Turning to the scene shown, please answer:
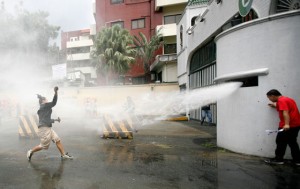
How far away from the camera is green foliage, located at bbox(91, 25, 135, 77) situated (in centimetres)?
2681

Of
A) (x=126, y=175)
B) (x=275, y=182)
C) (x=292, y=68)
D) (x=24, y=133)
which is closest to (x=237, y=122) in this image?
(x=292, y=68)

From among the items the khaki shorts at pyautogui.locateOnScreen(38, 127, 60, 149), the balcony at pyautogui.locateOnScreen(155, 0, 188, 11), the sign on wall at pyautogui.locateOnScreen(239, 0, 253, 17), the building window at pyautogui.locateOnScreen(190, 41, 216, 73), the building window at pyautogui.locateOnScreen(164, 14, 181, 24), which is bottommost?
the khaki shorts at pyautogui.locateOnScreen(38, 127, 60, 149)

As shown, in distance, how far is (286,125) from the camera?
519 cm

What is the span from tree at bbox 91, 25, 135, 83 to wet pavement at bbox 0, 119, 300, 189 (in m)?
19.6

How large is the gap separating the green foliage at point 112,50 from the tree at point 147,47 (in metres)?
2.14

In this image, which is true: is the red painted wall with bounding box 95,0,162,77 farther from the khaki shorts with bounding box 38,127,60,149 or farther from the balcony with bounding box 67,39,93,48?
the khaki shorts with bounding box 38,127,60,149

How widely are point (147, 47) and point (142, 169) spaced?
2440 cm

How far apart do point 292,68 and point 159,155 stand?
386 cm

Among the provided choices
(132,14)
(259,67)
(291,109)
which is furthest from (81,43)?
(291,109)

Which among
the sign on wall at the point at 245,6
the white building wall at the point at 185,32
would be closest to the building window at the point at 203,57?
the white building wall at the point at 185,32

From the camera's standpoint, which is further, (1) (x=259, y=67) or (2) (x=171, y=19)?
(2) (x=171, y=19)

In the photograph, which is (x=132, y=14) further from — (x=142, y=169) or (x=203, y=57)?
(x=142, y=169)

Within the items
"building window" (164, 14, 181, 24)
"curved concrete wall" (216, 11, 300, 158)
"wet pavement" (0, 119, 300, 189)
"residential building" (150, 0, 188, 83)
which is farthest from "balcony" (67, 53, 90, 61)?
"curved concrete wall" (216, 11, 300, 158)

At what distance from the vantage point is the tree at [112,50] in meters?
26.8
